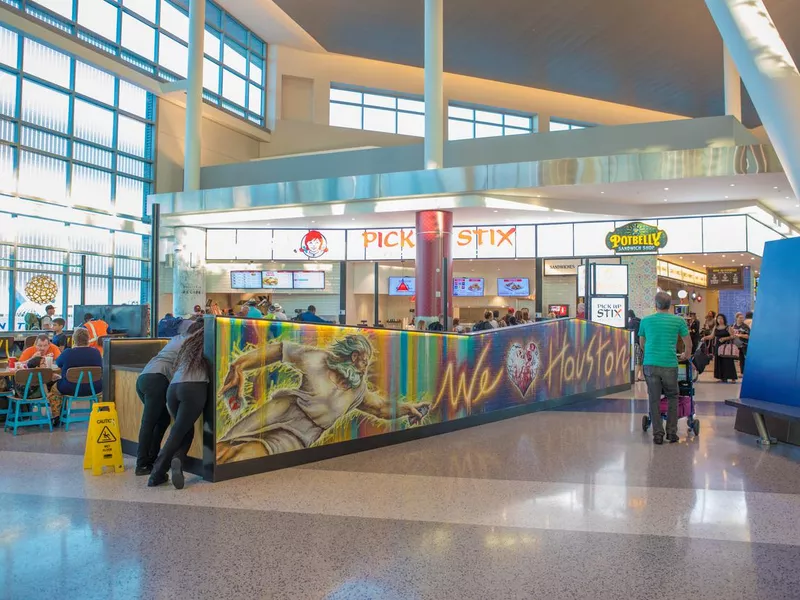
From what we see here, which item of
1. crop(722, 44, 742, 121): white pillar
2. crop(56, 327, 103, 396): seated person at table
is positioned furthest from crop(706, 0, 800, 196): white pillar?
crop(722, 44, 742, 121): white pillar

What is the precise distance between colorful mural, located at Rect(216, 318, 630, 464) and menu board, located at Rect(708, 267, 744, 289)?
14219 millimetres

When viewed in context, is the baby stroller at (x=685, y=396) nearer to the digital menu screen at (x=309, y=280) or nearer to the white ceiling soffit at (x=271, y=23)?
the digital menu screen at (x=309, y=280)

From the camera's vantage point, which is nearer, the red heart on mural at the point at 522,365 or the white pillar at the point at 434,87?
the red heart on mural at the point at 522,365

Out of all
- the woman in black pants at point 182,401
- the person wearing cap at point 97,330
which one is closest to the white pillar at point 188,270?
the person wearing cap at point 97,330

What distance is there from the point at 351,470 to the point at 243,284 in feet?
56.1

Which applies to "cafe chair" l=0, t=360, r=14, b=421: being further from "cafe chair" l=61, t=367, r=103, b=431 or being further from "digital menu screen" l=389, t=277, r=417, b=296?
"digital menu screen" l=389, t=277, r=417, b=296

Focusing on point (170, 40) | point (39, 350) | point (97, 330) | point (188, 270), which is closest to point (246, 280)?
point (188, 270)

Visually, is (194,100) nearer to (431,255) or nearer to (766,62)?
(431,255)

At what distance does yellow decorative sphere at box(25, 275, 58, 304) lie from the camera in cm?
1755

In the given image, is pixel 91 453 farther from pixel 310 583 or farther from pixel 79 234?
pixel 79 234

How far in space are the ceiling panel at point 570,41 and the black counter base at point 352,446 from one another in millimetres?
12734

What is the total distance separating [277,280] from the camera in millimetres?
22156

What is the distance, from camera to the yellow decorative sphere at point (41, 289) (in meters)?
17.5

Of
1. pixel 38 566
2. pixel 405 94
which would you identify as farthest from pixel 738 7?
pixel 405 94
